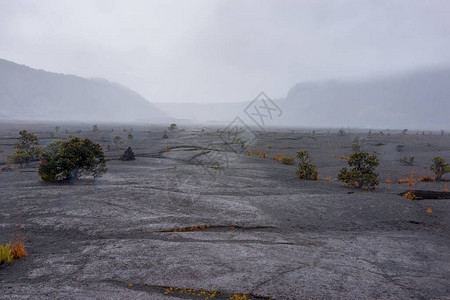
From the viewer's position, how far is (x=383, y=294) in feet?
15.0

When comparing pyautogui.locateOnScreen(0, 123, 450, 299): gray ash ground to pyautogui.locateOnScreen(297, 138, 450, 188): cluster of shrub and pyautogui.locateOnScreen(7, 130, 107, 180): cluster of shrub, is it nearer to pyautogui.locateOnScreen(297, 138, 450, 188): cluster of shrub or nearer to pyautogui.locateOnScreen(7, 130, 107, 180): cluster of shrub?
pyautogui.locateOnScreen(7, 130, 107, 180): cluster of shrub

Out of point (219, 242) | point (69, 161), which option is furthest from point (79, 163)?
point (219, 242)

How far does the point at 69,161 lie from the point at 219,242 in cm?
1024

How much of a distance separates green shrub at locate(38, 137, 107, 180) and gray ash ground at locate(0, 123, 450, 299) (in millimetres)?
1210

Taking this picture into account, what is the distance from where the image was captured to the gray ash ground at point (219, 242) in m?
4.69

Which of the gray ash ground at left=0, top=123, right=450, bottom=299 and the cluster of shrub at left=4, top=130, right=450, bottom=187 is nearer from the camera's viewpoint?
the gray ash ground at left=0, top=123, right=450, bottom=299

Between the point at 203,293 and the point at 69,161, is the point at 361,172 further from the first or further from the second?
the point at 69,161

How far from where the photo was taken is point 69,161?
42.4 feet

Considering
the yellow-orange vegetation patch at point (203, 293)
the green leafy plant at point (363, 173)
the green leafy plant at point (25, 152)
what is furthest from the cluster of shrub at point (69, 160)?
the green leafy plant at point (363, 173)

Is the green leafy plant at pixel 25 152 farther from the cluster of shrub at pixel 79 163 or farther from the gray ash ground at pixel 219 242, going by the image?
the gray ash ground at pixel 219 242

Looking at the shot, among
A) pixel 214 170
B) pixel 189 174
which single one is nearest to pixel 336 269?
pixel 189 174

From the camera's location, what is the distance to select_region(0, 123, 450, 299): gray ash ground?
4691 mm

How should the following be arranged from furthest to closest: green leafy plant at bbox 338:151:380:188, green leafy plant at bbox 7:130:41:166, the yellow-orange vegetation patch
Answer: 1. green leafy plant at bbox 7:130:41:166
2. green leafy plant at bbox 338:151:380:188
3. the yellow-orange vegetation patch

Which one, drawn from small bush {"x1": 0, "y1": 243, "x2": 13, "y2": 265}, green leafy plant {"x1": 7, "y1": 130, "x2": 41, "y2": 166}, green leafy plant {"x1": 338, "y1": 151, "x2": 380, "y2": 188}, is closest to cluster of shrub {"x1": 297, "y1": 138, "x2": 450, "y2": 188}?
green leafy plant {"x1": 338, "y1": 151, "x2": 380, "y2": 188}
